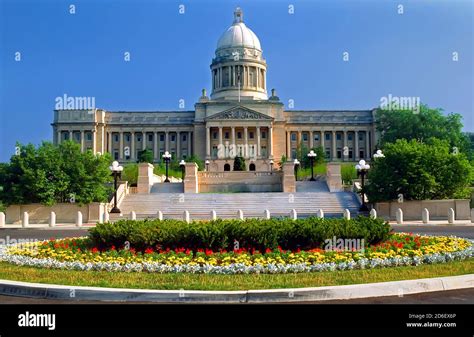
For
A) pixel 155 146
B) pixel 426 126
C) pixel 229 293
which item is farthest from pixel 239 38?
pixel 229 293

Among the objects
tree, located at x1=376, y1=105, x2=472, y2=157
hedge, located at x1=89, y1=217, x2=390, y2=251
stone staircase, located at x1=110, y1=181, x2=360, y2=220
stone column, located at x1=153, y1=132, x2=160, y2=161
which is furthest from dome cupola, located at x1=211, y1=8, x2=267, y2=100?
hedge, located at x1=89, y1=217, x2=390, y2=251

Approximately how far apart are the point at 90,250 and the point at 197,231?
8.91 ft

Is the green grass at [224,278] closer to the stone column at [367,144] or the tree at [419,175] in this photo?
the tree at [419,175]

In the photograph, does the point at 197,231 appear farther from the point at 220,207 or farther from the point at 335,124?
the point at 335,124

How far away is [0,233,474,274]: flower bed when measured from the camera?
1034 centimetres

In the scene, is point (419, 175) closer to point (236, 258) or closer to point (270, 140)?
point (236, 258)

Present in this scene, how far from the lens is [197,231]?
1208 centimetres

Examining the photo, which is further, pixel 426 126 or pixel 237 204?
pixel 426 126

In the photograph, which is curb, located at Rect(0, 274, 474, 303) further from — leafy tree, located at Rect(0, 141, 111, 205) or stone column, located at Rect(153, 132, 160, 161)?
stone column, located at Rect(153, 132, 160, 161)

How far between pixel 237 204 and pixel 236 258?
26.2 meters

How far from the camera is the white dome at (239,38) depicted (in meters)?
104

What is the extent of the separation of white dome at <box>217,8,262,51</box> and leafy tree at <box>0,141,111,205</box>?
7196cm

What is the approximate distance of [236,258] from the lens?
1100cm

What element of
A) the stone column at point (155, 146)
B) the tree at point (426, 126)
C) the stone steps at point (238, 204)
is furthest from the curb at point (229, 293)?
the stone column at point (155, 146)
